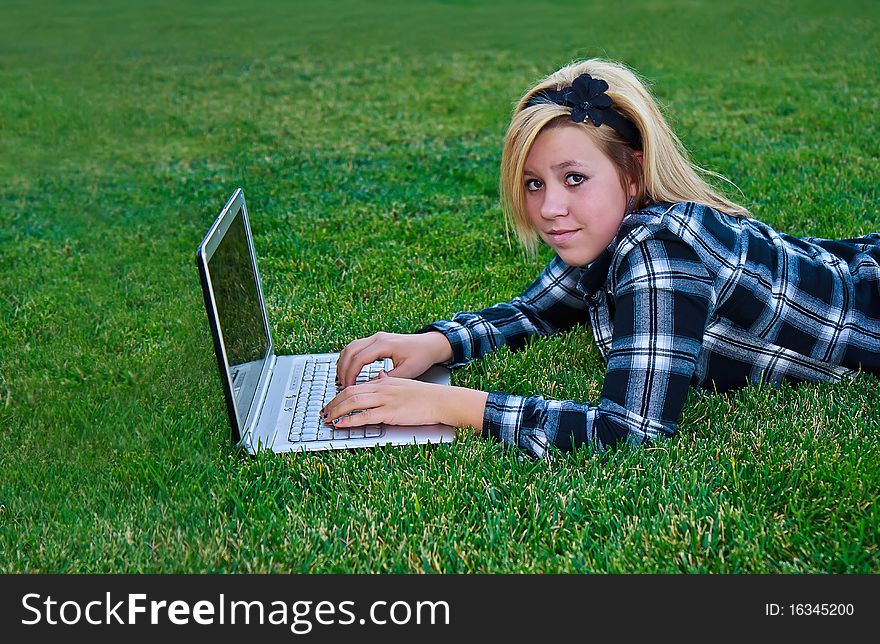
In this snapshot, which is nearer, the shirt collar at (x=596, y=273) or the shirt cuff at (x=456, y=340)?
the shirt collar at (x=596, y=273)

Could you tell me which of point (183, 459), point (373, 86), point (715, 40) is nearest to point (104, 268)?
point (183, 459)

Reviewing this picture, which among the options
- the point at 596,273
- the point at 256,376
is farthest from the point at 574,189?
the point at 256,376

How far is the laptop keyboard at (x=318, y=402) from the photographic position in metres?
2.81

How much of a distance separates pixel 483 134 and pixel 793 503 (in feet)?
20.5

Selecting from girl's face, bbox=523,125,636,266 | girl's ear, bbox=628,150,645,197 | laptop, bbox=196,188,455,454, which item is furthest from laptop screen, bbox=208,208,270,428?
girl's ear, bbox=628,150,645,197

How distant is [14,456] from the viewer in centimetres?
298

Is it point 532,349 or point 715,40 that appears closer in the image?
point 532,349

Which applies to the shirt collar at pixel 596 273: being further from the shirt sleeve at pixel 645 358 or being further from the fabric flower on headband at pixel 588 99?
the fabric flower on headband at pixel 588 99

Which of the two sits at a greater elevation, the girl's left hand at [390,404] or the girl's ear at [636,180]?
the girl's ear at [636,180]

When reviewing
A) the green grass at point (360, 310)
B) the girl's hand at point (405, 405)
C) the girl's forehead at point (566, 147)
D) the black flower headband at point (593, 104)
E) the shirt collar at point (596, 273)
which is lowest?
the green grass at point (360, 310)

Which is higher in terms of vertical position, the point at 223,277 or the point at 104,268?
the point at 223,277

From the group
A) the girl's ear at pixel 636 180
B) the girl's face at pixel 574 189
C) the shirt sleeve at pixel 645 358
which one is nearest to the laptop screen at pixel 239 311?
the shirt sleeve at pixel 645 358

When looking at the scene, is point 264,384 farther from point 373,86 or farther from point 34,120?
point 373,86

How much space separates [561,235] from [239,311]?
3.30ft
